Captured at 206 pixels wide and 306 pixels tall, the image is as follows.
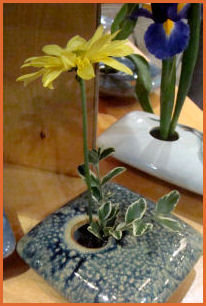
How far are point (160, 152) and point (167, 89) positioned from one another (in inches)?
3.6

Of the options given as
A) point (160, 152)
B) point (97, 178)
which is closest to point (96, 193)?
point (97, 178)

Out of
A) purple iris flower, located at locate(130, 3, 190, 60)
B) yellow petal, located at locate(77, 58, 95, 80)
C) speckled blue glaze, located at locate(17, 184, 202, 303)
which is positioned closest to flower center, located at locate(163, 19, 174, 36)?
purple iris flower, located at locate(130, 3, 190, 60)

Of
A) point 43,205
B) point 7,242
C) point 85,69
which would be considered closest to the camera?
point 85,69

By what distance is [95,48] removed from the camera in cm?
28

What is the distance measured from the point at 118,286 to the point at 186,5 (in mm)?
285

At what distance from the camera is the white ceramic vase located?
49cm

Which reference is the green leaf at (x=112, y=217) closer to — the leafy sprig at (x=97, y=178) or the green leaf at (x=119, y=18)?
the leafy sprig at (x=97, y=178)

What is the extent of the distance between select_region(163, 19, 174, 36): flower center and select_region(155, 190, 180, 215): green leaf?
16 cm

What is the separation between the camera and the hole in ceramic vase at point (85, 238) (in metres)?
0.39

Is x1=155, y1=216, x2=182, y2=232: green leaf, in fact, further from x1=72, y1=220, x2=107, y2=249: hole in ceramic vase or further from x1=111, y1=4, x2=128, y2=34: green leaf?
x1=111, y1=4, x2=128, y2=34: green leaf

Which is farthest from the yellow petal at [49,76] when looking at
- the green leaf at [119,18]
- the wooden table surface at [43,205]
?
the wooden table surface at [43,205]

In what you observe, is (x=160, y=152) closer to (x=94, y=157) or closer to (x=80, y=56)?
(x=94, y=157)

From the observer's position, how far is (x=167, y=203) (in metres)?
0.40

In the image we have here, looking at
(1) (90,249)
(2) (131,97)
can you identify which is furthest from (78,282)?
(2) (131,97)
